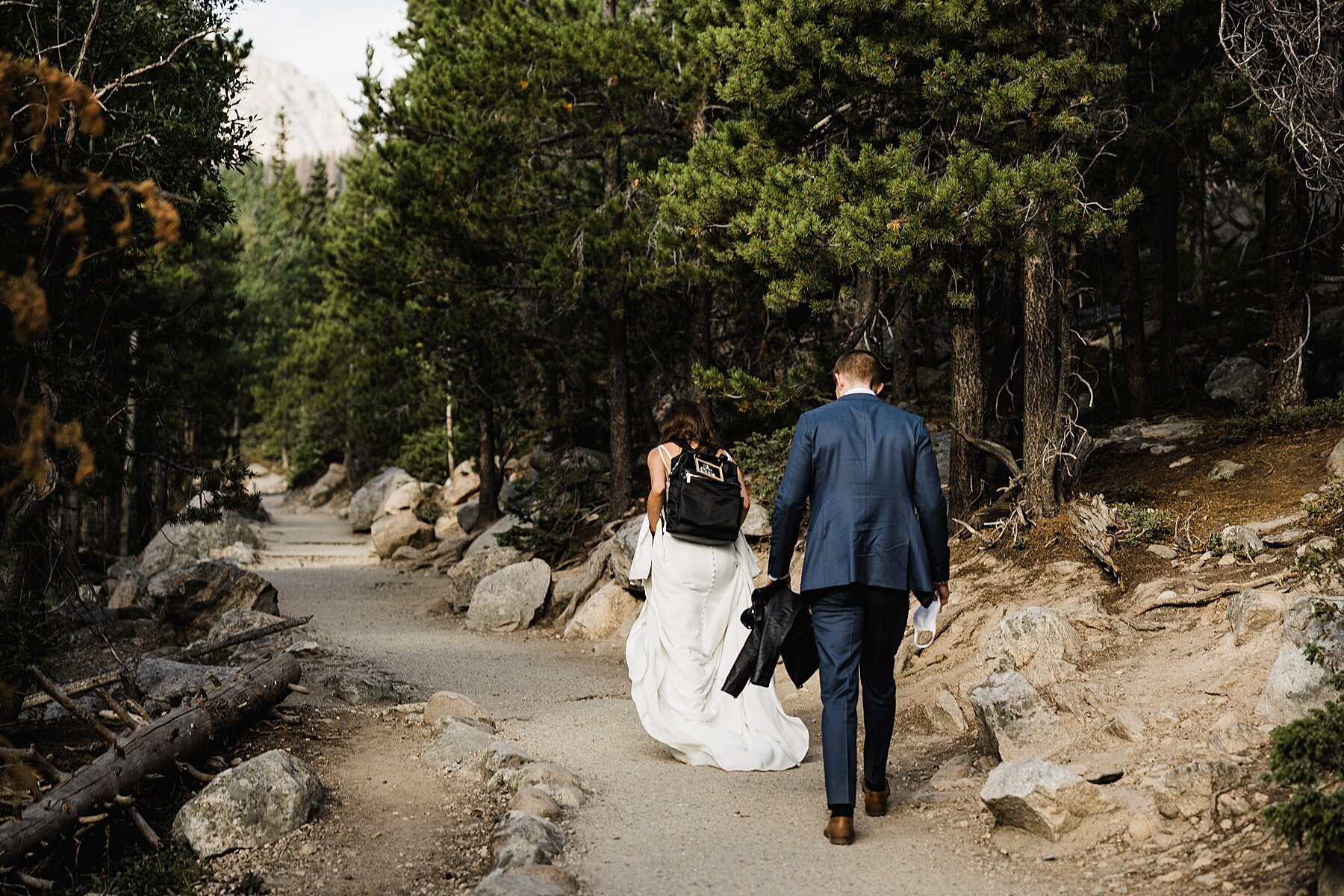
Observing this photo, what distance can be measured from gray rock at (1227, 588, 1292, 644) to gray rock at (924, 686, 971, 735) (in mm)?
1696

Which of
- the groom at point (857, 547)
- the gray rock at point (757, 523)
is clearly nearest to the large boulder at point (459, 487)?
the gray rock at point (757, 523)

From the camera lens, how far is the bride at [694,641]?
6.25 metres

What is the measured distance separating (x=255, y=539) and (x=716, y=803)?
2059 cm

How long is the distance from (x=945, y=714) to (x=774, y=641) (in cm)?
221

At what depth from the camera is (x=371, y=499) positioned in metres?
30.1

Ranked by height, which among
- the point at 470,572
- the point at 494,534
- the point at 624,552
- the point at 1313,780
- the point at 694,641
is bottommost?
the point at 470,572

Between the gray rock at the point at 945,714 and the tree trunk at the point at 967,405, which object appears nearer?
the gray rock at the point at 945,714

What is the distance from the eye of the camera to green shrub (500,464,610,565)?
1560 cm

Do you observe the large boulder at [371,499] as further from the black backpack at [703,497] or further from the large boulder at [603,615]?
the black backpack at [703,497]

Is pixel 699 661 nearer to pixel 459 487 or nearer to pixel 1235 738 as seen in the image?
pixel 1235 738

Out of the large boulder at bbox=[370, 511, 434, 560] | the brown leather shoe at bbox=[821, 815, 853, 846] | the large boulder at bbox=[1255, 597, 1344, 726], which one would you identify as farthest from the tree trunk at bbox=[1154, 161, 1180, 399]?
the large boulder at bbox=[370, 511, 434, 560]

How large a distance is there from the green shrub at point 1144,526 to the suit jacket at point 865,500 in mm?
4235

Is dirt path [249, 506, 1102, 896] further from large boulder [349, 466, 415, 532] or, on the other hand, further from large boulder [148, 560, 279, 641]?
large boulder [349, 466, 415, 532]

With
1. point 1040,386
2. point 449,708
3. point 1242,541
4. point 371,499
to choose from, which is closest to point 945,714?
point 1242,541
